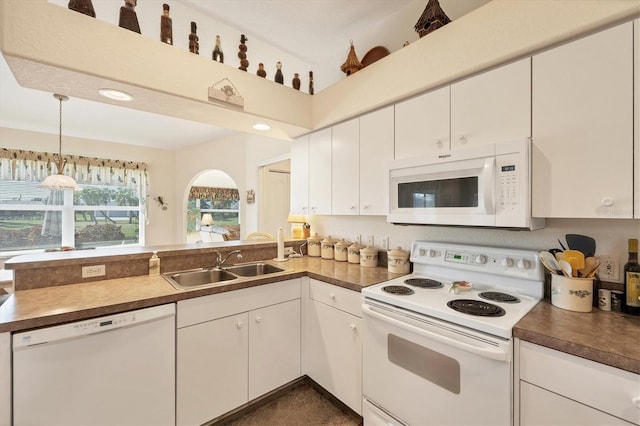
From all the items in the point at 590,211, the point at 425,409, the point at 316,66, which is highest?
the point at 316,66

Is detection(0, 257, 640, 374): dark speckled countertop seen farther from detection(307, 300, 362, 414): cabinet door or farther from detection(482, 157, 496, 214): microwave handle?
detection(482, 157, 496, 214): microwave handle

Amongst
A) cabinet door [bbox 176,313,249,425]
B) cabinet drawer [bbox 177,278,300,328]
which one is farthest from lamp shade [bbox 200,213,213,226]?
cabinet door [bbox 176,313,249,425]

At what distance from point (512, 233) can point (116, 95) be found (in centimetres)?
267

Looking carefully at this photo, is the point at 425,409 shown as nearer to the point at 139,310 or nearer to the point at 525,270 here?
the point at 525,270

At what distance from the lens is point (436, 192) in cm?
167

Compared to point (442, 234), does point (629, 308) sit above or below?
below

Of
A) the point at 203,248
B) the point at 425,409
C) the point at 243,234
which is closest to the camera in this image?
the point at 425,409

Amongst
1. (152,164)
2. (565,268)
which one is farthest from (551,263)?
(152,164)

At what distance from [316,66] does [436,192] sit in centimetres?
206

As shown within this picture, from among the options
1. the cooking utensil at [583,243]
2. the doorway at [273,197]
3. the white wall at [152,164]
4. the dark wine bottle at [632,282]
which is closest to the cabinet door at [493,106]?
the cooking utensil at [583,243]

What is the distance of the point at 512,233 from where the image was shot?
168 centimetres

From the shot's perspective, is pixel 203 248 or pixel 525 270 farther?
pixel 203 248

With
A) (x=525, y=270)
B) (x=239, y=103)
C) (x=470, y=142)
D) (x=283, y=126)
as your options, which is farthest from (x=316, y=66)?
(x=525, y=270)

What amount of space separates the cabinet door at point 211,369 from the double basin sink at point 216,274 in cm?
32
